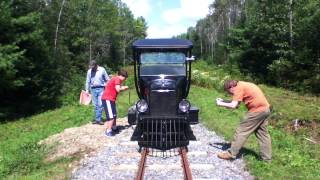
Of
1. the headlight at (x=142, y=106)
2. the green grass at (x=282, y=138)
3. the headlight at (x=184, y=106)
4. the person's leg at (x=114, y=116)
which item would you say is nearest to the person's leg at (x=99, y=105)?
the person's leg at (x=114, y=116)

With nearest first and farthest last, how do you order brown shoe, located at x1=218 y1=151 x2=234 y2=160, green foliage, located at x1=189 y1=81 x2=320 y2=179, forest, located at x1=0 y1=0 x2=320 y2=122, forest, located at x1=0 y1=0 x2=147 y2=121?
green foliage, located at x1=189 y1=81 x2=320 y2=179 → brown shoe, located at x1=218 y1=151 x2=234 y2=160 → forest, located at x1=0 y1=0 x2=147 y2=121 → forest, located at x1=0 y1=0 x2=320 y2=122

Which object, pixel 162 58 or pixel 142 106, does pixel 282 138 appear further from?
pixel 142 106

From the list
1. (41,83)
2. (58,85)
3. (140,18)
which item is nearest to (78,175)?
(41,83)

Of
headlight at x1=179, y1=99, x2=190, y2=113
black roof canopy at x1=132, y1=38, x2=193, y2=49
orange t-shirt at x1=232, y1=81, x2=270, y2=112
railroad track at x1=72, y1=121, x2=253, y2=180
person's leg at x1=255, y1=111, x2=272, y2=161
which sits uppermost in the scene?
black roof canopy at x1=132, y1=38, x2=193, y2=49

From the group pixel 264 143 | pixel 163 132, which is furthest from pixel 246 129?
pixel 163 132

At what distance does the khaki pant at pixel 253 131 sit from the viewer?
34.5 feet

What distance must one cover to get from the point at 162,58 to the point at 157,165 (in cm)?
363

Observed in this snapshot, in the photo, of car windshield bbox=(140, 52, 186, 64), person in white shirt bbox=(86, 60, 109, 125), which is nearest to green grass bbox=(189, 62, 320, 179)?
car windshield bbox=(140, 52, 186, 64)

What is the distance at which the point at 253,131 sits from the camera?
35.0ft

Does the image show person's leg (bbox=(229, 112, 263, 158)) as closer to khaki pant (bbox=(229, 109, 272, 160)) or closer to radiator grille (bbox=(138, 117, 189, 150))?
khaki pant (bbox=(229, 109, 272, 160))

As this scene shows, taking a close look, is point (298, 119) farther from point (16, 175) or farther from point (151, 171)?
point (16, 175)

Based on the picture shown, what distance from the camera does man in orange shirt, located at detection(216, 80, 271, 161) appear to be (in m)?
10.4

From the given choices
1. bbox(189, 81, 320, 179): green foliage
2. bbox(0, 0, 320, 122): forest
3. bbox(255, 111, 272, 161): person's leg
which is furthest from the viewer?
bbox(0, 0, 320, 122): forest

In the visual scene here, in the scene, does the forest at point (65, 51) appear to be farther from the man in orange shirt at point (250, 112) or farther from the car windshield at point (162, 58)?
the man in orange shirt at point (250, 112)
